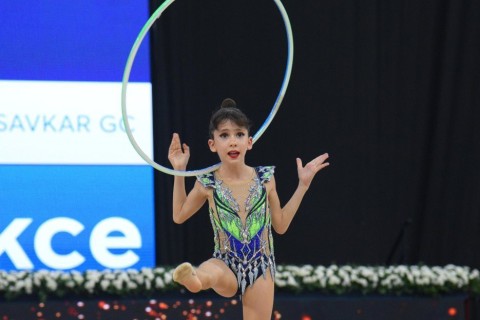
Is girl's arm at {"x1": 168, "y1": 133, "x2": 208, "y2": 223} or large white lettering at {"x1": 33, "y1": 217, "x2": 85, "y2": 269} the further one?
large white lettering at {"x1": 33, "y1": 217, "x2": 85, "y2": 269}

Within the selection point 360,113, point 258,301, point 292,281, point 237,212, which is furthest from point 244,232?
point 360,113

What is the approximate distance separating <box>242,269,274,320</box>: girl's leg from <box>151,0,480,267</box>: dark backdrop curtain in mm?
3239

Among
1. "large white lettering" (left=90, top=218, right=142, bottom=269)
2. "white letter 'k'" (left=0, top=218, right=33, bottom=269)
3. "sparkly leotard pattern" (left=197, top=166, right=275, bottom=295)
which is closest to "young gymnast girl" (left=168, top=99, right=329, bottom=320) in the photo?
"sparkly leotard pattern" (left=197, top=166, right=275, bottom=295)

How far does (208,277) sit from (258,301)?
31 centimetres

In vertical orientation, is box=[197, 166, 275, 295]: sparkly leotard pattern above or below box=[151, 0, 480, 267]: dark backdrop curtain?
below

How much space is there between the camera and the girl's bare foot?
4199mm

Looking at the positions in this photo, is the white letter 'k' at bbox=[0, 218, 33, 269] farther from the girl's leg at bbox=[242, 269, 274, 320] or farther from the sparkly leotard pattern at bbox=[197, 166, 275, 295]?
the girl's leg at bbox=[242, 269, 274, 320]

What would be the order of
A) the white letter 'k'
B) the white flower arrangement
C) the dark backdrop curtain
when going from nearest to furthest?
the white flower arrangement, the white letter 'k', the dark backdrop curtain

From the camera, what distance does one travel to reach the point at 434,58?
8172 millimetres

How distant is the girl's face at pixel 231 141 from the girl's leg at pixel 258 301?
0.55 metres

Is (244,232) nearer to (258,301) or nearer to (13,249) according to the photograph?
(258,301)

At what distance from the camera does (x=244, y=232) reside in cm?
463

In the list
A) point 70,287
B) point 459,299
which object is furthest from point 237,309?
point 459,299

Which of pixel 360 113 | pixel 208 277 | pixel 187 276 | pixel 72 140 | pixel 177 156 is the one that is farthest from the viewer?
pixel 360 113
